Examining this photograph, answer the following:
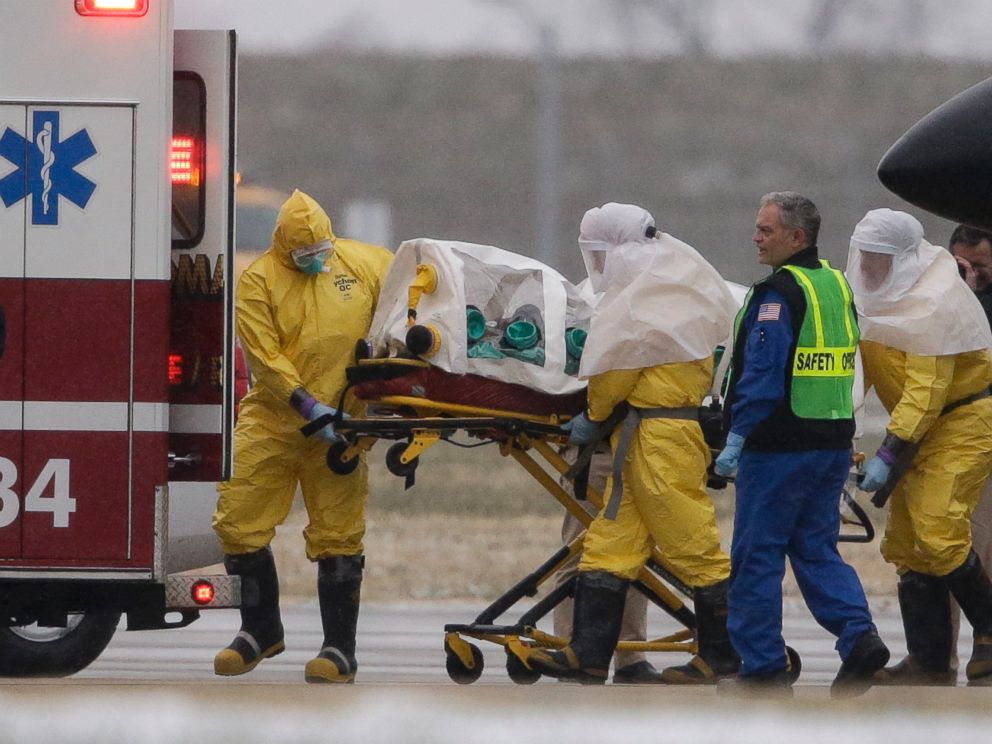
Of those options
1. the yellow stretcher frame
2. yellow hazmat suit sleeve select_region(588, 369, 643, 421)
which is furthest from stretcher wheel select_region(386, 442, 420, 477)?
yellow hazmat suit sleeve select_region(588, 369, 643, 421)

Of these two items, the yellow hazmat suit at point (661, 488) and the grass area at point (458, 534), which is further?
the grass area at point (458, 534)

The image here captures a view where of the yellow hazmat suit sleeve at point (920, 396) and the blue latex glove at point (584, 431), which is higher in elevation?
the yellow hazmat suit sleeve at point (920, 396)

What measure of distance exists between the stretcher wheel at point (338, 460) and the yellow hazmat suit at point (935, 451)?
6.50ft

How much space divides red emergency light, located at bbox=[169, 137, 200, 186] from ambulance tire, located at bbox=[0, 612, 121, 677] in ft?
6.28

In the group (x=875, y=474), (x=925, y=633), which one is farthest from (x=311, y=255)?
(x=925, y=633)

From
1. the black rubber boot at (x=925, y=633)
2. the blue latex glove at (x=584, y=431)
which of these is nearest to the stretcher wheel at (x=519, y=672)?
the blue latex glove at (x=584, y=431)

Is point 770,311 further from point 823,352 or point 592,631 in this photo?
point 592,631

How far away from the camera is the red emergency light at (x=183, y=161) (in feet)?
22.4

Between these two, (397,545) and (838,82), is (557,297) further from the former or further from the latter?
(838,82)

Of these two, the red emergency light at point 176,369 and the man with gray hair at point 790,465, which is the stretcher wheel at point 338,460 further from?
the man with gray hair at point 790,465

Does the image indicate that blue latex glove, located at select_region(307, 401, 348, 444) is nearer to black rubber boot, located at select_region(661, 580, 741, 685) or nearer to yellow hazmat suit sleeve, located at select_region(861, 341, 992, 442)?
black rubber boot, located at select_region(661, 580, 741, 685)

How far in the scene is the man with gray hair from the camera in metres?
6.93

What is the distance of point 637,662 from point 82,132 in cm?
304

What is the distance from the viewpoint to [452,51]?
28188mm
